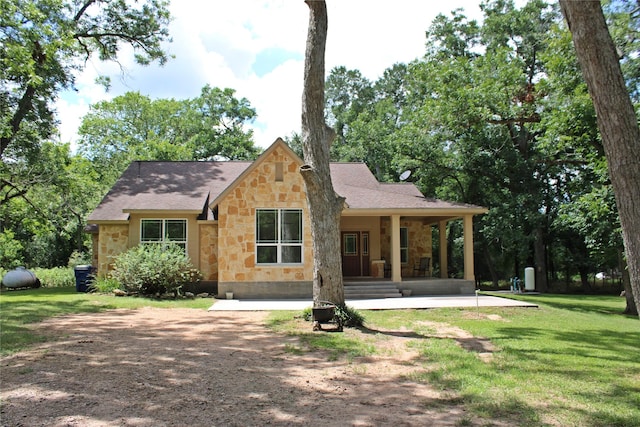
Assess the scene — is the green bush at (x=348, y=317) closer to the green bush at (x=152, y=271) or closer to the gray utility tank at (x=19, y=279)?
the green bush at (x=152, y=271)

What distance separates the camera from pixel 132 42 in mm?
22047

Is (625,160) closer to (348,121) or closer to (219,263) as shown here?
(219,263)

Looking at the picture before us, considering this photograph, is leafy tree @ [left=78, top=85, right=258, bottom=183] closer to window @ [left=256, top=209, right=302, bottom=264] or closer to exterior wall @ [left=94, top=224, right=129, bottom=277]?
exterior wall @ [left=94, top=224, right=129, bottom=277]

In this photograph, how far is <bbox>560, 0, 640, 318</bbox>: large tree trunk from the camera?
4.21 meters

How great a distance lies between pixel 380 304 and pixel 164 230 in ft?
27.0

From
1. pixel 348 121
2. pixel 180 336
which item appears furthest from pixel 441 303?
pixel 348 121

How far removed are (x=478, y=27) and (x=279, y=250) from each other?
19.0 m

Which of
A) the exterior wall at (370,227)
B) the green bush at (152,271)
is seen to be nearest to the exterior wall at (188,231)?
the green bush at (152,271)

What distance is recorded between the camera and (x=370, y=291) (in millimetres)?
15828

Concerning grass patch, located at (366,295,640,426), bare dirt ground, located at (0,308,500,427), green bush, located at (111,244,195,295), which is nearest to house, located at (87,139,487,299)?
green bush, located at (111,244,195,295)

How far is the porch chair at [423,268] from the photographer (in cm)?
1998

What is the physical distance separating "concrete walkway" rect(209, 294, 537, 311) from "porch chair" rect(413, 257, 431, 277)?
4.50m

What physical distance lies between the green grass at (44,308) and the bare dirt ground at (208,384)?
17.0 inches

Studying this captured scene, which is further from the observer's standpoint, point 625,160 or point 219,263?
point 219,263
